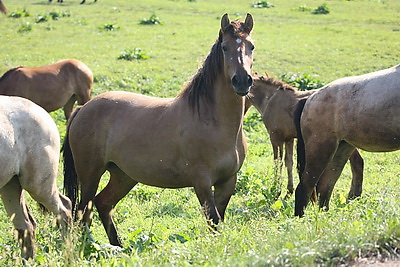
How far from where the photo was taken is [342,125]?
7289mm

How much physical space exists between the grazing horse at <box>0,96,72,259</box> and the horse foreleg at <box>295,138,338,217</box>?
9.15ft

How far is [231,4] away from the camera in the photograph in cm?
2867

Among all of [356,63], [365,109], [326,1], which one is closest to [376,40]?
[356,63]

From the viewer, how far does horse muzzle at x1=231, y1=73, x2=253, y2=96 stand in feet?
19.7

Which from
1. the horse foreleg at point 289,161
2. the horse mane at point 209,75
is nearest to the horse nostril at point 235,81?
the horse mane at point 209,75

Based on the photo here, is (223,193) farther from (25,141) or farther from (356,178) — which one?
(356,178)

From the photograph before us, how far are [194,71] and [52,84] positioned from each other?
165 inches

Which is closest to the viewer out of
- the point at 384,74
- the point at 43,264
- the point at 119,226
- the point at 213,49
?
the point at 43,264

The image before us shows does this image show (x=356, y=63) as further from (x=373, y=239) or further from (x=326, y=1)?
(x=373, y=239)

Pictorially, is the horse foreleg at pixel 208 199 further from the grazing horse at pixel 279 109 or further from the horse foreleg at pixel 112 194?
the grazing horse at pixel 279 109

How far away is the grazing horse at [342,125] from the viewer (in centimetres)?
693

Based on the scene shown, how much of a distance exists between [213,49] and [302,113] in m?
1.87

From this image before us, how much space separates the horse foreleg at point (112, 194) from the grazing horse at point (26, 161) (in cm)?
80

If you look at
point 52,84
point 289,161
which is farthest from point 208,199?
point 52,84
